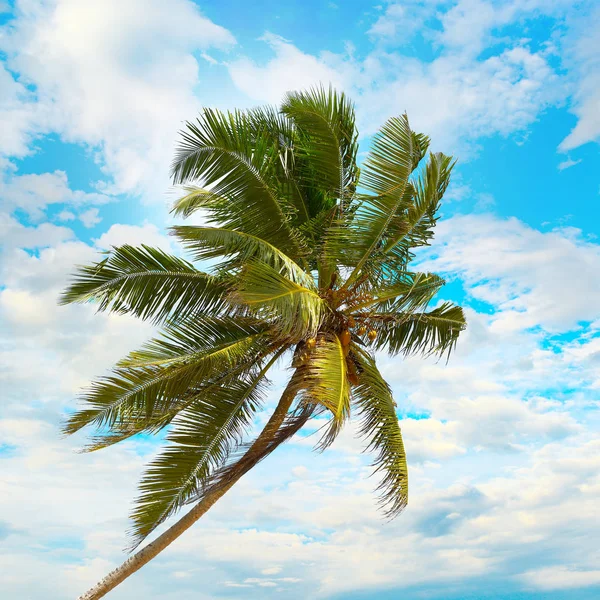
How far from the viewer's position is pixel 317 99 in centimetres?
1077

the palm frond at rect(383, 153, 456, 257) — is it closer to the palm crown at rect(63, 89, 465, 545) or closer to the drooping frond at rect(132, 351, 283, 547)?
the palm crown at rect(63, 89, 465, 545)

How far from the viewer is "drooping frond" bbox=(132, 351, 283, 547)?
9852 mm

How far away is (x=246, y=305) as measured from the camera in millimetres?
9883

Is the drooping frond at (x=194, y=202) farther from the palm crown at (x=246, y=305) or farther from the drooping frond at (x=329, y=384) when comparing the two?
the drooping frond at (x=329, y=384)

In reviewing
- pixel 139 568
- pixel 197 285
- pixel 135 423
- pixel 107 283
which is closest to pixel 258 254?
pixel 197 285

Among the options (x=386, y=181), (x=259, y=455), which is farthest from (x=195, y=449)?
(x=386, y=181)

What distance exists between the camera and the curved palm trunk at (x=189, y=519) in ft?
33.2

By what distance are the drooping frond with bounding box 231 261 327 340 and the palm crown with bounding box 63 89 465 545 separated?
644 millimetres

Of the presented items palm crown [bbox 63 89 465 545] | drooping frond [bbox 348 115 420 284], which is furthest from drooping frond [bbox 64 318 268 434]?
drooping frond [bbox 348 115 420 284]

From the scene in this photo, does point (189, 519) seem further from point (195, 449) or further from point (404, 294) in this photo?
point (404, 294)

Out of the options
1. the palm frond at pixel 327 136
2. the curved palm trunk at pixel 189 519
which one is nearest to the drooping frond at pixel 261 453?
the curved palm trunk at pixel 189 519

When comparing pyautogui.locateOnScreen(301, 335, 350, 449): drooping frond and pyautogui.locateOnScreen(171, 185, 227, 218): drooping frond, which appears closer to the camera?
pyautogui.locateOnScreen(301, 335, 350, 449): drooping frond

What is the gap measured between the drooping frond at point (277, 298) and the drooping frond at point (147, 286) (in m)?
1.80

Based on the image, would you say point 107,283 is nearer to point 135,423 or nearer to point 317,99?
point 135,423
